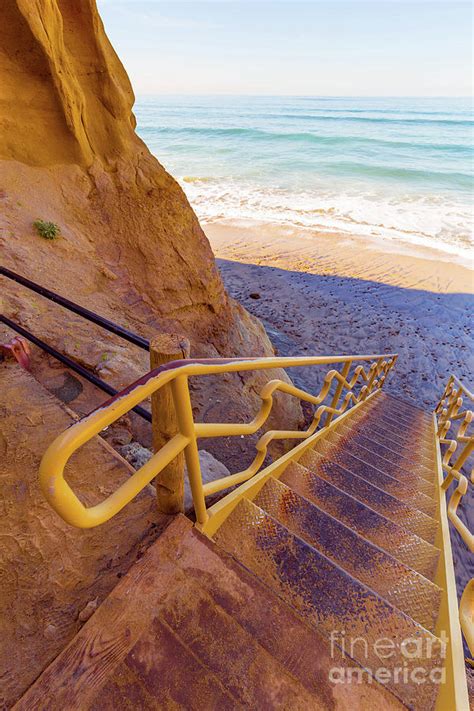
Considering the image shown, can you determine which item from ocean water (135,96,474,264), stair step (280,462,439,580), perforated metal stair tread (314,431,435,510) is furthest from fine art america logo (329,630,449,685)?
ocean water (135,96,474,264)

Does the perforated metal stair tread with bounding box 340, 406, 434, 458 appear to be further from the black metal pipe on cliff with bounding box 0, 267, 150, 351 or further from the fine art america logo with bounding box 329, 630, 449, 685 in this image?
the black metal pipe on cliff with bounding box 0, 267, 150, 351

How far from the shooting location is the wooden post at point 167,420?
141cm

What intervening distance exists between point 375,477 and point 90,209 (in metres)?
5.33

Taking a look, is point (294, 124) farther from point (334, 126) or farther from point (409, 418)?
point (409, 418)

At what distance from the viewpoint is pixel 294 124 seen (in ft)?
160

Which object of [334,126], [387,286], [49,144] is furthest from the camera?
[334,126]

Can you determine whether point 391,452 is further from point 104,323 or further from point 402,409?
point 104,323

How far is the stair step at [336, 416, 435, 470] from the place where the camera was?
14.7ft

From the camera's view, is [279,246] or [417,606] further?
[279,246]

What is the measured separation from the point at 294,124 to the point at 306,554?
192 ft

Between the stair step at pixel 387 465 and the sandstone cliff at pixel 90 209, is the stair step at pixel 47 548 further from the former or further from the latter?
the stair step at pixel 387 465

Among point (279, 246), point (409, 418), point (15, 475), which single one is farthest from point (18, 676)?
point (279, 246)

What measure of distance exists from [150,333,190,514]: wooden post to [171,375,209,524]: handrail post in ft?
0.27

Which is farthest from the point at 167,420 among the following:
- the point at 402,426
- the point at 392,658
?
the point at 402,426
